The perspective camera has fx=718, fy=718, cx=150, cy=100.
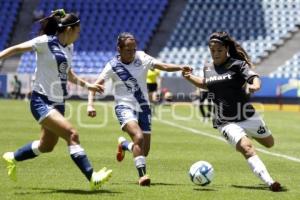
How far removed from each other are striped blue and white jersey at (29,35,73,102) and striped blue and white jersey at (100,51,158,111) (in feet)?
3.82

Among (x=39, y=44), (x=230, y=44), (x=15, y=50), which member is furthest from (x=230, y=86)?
(x=15, y=50)

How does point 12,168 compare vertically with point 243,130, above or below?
below

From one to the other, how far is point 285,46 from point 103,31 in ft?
41.4

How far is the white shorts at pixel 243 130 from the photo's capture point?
31.2 ft

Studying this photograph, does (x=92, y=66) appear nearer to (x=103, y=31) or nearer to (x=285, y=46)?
(x=103, y=31)

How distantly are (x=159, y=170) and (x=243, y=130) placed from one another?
89.8 inches

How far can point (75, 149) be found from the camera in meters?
8.67

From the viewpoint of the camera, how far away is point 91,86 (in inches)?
366

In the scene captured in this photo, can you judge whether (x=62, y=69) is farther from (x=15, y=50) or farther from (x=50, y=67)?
(x=15, y=50)

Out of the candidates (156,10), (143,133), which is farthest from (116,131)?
(156,10)

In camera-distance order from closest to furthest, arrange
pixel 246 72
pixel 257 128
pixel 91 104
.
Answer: pixel 246 72, pixel 91 104, pixel 257 128

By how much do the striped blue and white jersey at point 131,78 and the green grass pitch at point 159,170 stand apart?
44.9 inches

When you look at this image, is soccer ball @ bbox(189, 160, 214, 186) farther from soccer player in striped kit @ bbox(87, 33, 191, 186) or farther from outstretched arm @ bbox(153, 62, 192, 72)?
outstretched arm @ bbox(153, 62, 192, 72)

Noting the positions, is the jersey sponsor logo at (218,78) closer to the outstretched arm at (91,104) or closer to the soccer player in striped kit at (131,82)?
the soccer player in striped kit at (131,82)
